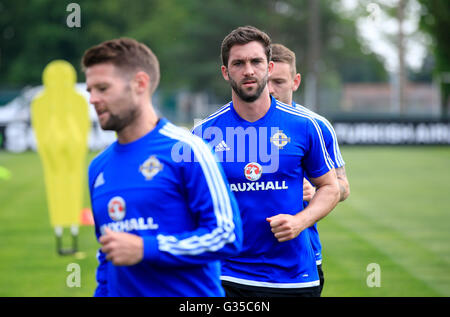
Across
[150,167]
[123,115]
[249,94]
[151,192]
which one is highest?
[249,94]

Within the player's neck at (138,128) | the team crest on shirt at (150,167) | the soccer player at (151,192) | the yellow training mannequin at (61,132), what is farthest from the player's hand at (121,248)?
the yellow training mannequin at (61,132)

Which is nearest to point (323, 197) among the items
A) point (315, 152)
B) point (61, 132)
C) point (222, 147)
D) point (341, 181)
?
point (315, 152)

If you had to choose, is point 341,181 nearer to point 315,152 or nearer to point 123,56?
point 315,152

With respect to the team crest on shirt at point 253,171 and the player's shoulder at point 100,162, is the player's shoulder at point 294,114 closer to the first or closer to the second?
the team crest on shirt at point 253,171

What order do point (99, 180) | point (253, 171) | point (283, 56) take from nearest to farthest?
point (99, 180), point (253, 171), point (283, 56)

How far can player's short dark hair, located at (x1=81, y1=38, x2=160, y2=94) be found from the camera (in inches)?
A: 120

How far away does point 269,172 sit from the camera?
14.3 ft

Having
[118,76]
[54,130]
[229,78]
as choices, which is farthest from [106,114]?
[54,130]

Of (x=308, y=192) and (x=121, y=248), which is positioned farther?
(x=308, y=192)

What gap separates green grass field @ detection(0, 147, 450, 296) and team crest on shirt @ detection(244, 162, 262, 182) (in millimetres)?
4349

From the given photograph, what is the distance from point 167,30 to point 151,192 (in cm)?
5424

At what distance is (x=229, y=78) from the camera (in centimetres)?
423

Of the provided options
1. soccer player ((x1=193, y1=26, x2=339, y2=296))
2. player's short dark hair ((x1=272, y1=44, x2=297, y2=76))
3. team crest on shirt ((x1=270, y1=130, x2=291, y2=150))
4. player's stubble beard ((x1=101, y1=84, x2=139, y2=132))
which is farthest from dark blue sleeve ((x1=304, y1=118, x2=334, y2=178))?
player's stubble beard ((x1=101, y1=84, x2=139, y2=132))

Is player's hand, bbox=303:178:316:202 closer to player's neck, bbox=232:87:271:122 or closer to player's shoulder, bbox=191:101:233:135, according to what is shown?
player's neck, bbox=232:87:271:122
